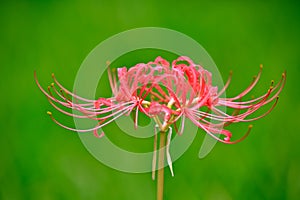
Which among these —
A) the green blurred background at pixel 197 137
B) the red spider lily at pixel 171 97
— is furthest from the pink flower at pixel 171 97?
the green blurred background at pixel 197 137

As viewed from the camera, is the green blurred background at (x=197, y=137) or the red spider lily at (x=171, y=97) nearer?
the red spider lily at (x=171, y=97)

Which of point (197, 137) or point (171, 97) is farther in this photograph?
point (197, 137)

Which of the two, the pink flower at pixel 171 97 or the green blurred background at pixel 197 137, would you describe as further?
the green blurred background at pixel 197 137

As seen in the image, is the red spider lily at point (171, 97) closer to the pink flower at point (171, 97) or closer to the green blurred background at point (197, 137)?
the pink flower at point (171, 97)

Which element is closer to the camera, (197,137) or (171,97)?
(171,97)

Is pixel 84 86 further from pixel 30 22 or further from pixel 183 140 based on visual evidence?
pixel 30 22

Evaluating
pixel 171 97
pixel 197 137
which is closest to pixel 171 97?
pixel 171 97

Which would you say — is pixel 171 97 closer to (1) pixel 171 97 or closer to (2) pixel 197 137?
(1) pixel 171 97

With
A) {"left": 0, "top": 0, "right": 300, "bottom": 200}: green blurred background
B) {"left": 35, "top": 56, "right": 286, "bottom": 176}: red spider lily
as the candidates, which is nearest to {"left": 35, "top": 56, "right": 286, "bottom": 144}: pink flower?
{"left": 35, "top": 56, "right": 286, "bottom": 176}: red spider lily
